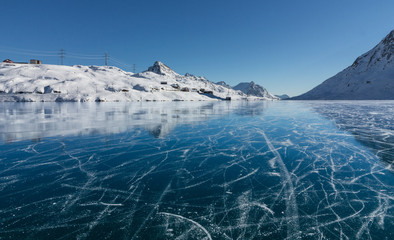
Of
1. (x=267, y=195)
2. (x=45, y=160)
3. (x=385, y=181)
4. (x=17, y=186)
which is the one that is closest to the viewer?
(x=267, y=195)

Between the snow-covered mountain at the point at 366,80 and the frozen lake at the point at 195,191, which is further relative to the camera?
the snow-covered mountain at the point at 366,80

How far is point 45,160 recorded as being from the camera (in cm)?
605

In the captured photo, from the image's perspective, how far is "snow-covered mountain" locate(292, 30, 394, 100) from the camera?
124 metres

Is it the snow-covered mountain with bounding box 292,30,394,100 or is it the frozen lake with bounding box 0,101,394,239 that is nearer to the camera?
the frozen lake with bounding box 0,101,394,239

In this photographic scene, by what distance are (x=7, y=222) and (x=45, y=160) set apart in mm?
3469

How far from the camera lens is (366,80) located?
454 ft

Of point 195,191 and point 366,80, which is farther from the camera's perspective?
point 366,80

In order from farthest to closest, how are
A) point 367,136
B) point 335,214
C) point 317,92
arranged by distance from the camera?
point 317,92, point 367,136, point 335,214

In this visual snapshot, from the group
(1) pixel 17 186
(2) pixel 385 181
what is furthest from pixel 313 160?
(1) pixel 17 186

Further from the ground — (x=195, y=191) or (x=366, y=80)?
(x=366, y=80)

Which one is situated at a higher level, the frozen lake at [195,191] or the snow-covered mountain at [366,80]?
the snow-covered mountain at [366,80]

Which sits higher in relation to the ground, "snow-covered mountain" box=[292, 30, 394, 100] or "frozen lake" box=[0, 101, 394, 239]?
"snow-covered mountain" box=[292, 30, 394, 100]

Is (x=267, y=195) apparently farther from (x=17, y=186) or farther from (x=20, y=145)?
(x=20, y=145)

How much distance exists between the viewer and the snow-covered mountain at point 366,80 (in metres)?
124
